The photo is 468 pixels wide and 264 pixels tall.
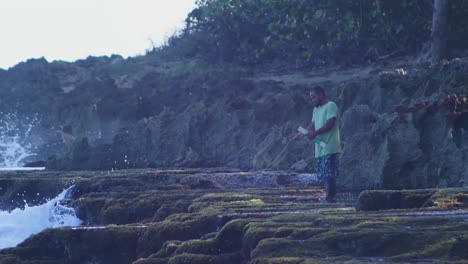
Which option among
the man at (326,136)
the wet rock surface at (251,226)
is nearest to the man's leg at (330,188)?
the man at (326,136)

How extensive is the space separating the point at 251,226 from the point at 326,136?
15.6ft

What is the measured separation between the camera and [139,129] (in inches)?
1221

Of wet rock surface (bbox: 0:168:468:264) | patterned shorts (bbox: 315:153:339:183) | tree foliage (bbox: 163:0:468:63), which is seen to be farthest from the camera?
tree foliage (bbox: 163:0:468:63)

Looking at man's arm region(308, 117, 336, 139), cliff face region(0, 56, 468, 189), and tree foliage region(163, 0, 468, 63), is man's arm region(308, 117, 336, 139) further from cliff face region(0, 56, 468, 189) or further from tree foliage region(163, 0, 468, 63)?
tree foliage region(163, 0, 468, 63)

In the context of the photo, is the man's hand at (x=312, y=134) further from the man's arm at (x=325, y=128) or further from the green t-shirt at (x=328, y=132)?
the green t-shirt at (x=328, y=132)

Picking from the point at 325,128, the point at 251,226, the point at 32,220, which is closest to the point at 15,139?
the point at 32,220

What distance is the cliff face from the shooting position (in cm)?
1712

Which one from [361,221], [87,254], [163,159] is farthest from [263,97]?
[361,221]

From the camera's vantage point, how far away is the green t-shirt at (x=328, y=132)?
A: 15.0m

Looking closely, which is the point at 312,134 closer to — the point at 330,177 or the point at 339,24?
the point at 330,177

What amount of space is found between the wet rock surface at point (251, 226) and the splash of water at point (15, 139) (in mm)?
22687

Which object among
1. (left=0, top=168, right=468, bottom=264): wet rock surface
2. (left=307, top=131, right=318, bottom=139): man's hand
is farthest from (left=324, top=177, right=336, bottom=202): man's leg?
(left=307, top=131, right=318, bottom=139): man's hand

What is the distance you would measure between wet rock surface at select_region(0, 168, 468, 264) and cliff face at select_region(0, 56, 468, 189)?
1259 millimetres

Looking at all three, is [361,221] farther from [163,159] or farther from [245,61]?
[245,61]
